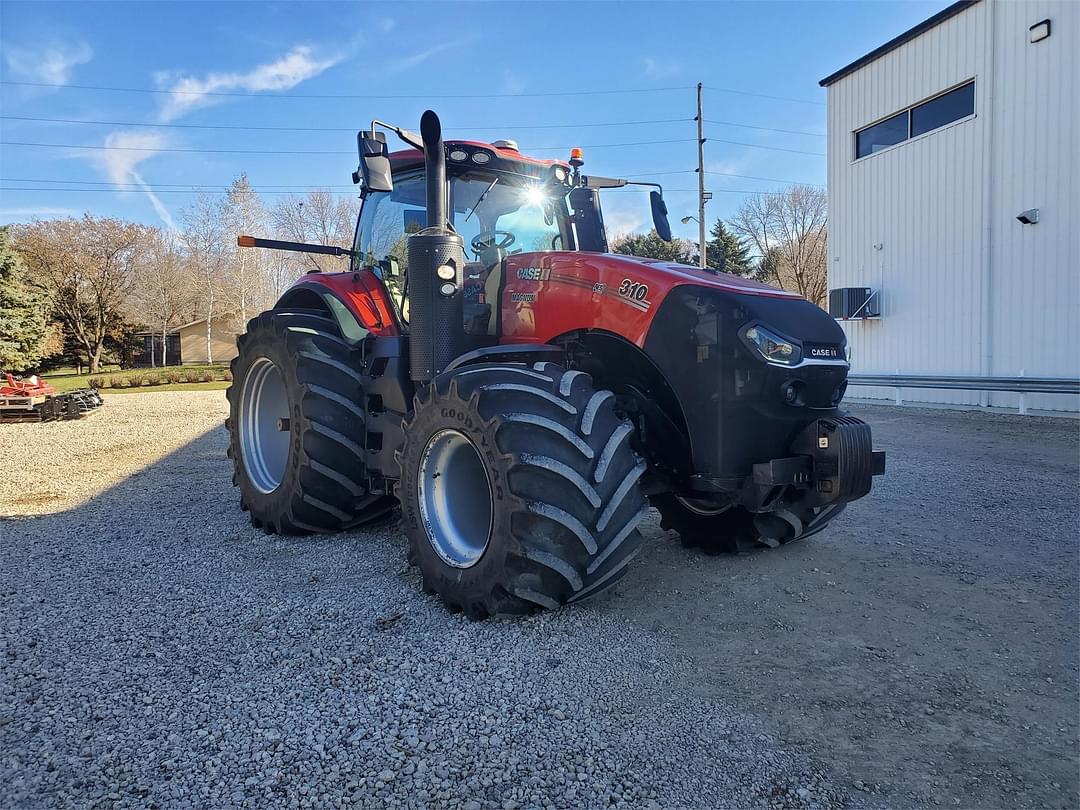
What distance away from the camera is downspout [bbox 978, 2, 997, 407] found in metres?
11.9

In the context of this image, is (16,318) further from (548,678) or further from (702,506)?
(548,678)

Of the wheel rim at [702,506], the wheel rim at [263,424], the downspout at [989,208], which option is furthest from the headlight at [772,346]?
the downspout at [989,208]

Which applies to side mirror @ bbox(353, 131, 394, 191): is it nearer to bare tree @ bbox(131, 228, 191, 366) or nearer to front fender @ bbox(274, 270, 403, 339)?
front fender @ bbox(274, 270, 403, 339)

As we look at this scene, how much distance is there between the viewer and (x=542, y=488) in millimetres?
2898

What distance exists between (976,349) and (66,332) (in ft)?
133

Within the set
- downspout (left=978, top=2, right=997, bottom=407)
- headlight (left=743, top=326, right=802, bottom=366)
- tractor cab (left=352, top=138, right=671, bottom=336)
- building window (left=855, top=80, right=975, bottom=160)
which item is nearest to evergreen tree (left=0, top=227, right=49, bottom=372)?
tractor cab (left=352, top=138, right=671, bottom=336)

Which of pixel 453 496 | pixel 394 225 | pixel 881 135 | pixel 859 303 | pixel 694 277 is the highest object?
pixel 881 135

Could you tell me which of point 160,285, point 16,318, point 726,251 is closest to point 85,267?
point 160,285

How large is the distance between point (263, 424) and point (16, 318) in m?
28.3

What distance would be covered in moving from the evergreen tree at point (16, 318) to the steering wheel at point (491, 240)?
1119 inches

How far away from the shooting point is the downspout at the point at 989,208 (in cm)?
1191

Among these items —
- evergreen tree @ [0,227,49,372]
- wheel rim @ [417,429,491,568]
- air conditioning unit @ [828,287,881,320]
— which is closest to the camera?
wheel rim @ [417,429,491,568]

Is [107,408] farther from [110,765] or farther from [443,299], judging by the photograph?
[110,765]

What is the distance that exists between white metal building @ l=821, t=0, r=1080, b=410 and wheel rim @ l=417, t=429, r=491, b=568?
11.1m
